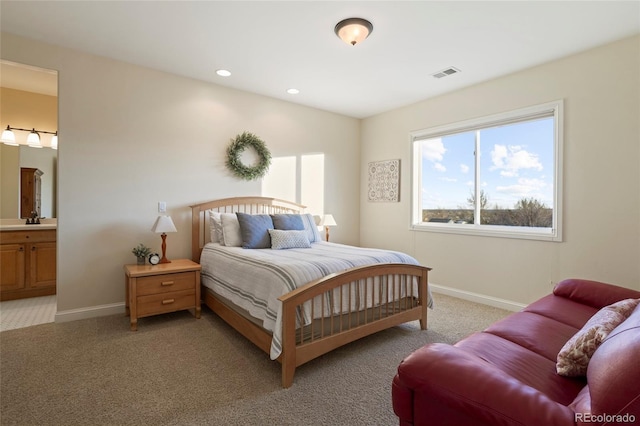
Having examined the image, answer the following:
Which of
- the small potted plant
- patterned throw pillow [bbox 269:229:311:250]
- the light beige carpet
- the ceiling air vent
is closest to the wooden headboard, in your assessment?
the small potted plant

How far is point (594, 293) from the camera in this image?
6.94 ft

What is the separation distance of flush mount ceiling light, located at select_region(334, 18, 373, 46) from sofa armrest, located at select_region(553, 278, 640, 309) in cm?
254

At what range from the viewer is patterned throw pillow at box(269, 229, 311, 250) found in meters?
3.32

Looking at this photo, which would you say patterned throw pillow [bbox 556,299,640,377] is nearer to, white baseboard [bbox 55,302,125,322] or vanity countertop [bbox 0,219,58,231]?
white baseboard [bbox 55,302,125,322]

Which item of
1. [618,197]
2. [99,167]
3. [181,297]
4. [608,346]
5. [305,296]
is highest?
[99,167]

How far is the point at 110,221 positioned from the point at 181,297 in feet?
3.75

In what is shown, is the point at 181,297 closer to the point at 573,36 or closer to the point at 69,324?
the point at 69,324

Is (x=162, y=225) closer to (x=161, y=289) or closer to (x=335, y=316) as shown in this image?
(x=161, y=289)

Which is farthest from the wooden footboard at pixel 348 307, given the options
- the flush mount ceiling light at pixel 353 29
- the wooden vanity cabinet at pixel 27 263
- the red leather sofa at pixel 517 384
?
the wooden vanity cabinet at pixel 27 263

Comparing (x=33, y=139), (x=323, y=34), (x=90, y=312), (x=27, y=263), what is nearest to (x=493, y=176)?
(x=323, y=34)

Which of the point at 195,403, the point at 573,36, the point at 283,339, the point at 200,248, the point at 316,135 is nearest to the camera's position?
the point at 195,403

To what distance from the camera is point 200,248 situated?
3697 mm

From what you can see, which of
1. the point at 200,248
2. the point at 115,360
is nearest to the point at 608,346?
the point at 115,360

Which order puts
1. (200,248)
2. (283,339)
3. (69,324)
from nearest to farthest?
1. (283,339)
2. (69,324)
3. (200,248)
